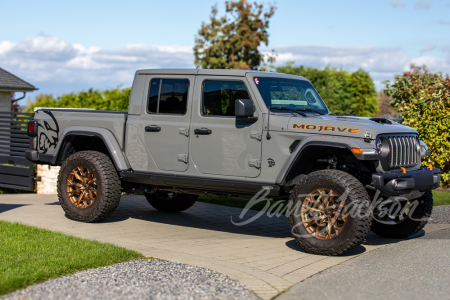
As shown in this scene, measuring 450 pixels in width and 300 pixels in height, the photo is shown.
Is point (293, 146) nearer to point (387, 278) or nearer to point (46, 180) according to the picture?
point (387, 278)

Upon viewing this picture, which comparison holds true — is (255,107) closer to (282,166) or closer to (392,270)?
(282,166)

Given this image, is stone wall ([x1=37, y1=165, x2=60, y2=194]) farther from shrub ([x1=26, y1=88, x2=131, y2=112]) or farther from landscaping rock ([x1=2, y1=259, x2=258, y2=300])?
landscaping rock ([x1=2, y1=259, x2=258, y2=300])

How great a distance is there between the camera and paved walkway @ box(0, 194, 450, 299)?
5934mm

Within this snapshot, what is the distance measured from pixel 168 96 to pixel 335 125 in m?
2.50

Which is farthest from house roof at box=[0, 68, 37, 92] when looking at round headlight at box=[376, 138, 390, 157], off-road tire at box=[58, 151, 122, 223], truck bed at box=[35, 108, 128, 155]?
round headlight at box=[376, 138, 390, 157]

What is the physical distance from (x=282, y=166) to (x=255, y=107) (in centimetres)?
85

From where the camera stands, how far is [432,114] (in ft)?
42.8

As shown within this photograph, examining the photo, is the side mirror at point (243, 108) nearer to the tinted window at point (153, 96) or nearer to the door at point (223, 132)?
the door at point (223, 132)

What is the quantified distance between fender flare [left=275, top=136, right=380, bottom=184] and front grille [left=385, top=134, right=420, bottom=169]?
0.43 metres

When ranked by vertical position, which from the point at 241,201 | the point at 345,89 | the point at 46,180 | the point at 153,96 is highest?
the point at 345,89

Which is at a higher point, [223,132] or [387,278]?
[223,132]

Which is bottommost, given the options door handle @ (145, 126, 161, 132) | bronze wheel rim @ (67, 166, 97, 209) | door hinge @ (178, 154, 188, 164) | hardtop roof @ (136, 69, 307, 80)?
bronze wheel rim @ (67, 166, 97, 209)

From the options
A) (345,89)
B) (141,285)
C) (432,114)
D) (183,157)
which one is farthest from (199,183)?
(345,89)

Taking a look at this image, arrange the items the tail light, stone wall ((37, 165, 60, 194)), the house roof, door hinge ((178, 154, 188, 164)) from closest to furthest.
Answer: door hinge ((178, 154, 188, 164)) < the tail light < stone wall ((37, 165, 60, 194)) < the house roof
